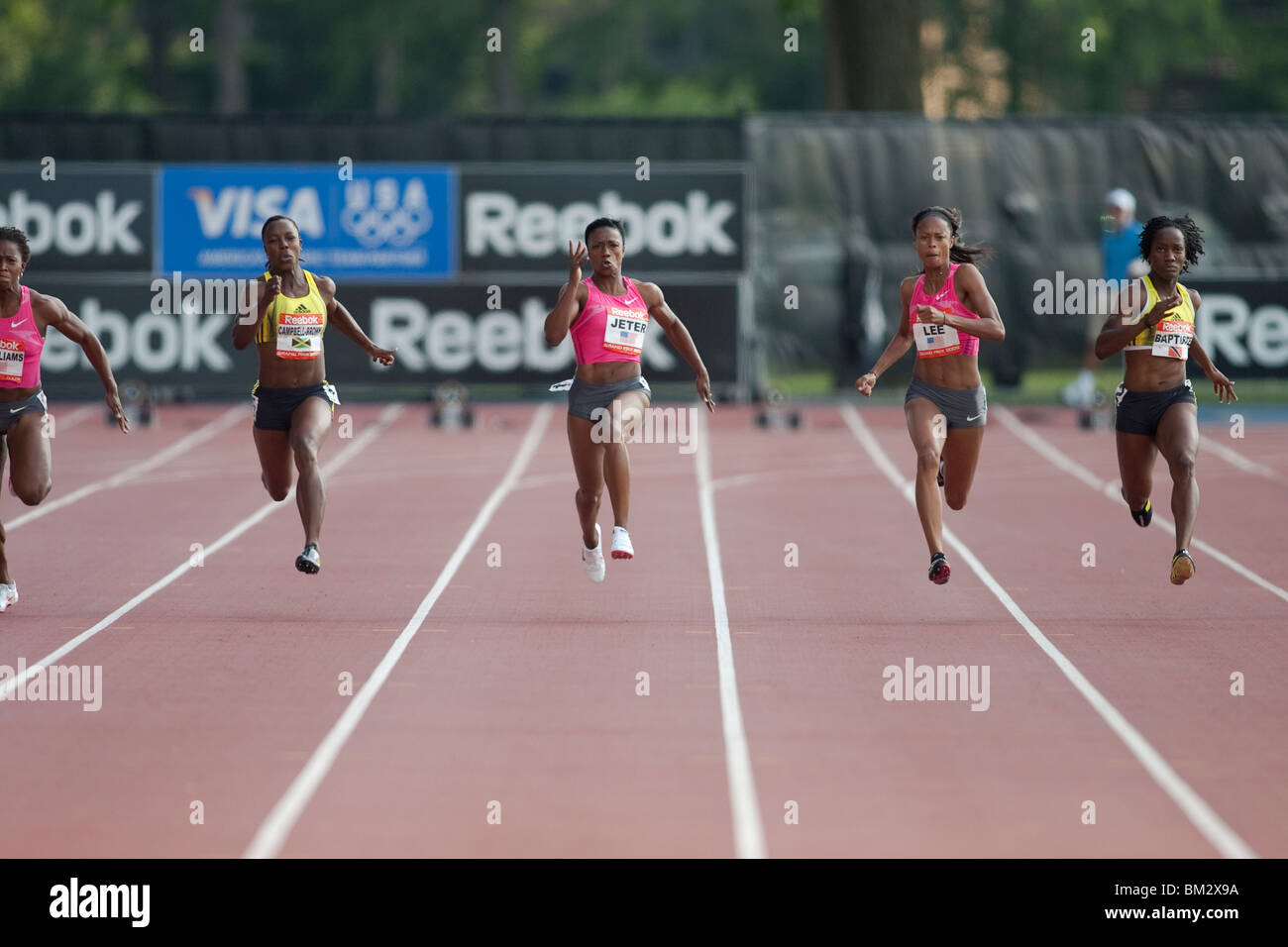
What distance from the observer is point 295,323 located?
11.0 m

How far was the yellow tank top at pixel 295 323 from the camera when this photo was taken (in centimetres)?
1093

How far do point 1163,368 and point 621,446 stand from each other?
9.63 feet

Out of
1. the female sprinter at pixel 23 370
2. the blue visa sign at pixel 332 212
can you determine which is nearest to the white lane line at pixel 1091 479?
the blue visa sign at pixel 332 212

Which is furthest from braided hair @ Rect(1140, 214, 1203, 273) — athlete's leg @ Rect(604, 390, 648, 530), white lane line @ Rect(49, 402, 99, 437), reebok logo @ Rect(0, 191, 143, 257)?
reebok logo @ Rect(0, 191, 143, 257)

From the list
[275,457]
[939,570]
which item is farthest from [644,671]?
[275,457]

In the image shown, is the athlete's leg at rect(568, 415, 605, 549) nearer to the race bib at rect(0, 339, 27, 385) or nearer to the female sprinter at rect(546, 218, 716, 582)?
the female sprinter at rect(546, 218, 716, 582)

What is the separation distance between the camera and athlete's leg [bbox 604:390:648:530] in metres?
11.1

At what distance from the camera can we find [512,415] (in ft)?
74.8

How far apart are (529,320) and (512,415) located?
1.36 metres

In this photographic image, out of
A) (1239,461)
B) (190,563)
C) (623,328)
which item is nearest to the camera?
(623,328)

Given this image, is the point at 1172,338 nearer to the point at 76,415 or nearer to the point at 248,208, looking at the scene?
A: the point at 248,208
